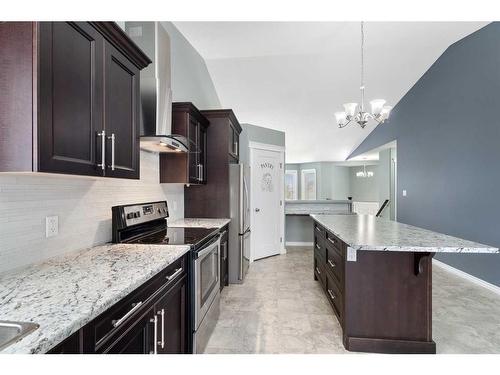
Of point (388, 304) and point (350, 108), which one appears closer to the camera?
point (388, 304)

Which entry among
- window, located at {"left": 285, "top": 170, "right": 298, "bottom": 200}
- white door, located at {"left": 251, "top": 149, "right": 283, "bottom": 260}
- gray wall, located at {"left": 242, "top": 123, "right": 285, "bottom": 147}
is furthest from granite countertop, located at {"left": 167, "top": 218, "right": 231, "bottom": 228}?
window, located at {"left": 285, "top": 170, "right": 298, "bottom": 200}

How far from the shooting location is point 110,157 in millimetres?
1391

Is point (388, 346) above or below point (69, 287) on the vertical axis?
below

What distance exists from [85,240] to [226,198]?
1.88 metres

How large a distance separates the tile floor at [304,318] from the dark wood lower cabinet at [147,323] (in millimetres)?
630

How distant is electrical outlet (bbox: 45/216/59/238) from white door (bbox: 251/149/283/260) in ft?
11.0

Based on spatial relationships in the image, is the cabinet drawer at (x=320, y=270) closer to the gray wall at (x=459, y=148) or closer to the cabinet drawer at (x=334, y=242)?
the cabinet drawer at (x=334, y=242)

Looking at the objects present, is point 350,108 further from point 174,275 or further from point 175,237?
Answer: point 174,275

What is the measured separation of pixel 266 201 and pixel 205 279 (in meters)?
2.93

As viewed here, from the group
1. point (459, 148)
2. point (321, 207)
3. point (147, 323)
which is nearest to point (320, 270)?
point (147, 323)

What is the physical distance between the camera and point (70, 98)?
1.12m

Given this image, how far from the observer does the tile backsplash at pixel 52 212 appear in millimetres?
1188
